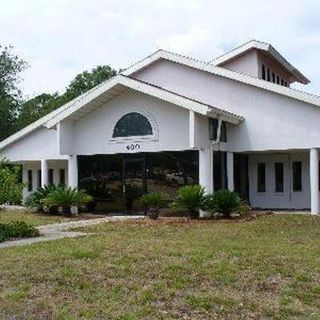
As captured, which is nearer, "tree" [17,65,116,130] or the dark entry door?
the dark entry door

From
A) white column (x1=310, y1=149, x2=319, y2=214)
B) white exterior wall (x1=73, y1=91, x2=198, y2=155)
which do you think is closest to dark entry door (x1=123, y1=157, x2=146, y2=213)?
white exterior wall (x1=73, y1=91, x2=198, y2=155)

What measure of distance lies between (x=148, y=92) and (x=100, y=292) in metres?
15.1

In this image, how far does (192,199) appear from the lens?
21.8 meters

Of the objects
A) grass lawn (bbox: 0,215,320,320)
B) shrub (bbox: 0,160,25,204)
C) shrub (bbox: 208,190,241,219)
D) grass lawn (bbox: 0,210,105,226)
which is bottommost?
grass lawn (bbox: 0,215,320,320)

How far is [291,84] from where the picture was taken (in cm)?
3281

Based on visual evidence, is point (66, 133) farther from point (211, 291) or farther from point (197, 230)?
point (211, 291)

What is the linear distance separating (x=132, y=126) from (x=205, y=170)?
3798 mm

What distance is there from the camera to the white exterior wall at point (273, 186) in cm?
2717

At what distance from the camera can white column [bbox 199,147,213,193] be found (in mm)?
22812

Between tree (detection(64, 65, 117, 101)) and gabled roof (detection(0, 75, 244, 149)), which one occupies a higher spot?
tree (detection(64, 65, 117, 101))

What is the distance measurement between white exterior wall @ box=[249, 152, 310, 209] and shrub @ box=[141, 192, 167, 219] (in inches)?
245

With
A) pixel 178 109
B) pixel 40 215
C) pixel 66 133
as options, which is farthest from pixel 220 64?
pixel 40 215

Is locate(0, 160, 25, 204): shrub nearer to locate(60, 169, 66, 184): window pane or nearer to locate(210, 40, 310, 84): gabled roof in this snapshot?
locate(210, 40, 310, 84): gabled roof

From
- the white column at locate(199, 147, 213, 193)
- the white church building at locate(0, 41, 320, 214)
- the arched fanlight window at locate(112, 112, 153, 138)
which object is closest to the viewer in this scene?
the white column at locate(199, 147, 213, 193)
